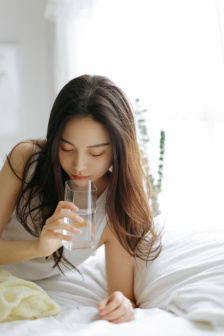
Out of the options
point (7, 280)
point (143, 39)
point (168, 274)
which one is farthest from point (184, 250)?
point (143, 39)

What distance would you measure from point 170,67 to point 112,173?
164cm

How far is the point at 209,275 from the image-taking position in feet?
4.59

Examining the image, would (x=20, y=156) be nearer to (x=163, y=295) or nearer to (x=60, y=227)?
(x=60, y=227)

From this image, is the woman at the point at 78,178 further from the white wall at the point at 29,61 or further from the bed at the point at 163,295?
the white wall at the point at 29,61

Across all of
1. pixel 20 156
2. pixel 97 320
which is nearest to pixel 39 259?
pixel 20 156

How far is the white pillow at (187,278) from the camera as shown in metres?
1.25

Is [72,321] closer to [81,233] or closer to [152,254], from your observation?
[81,233]

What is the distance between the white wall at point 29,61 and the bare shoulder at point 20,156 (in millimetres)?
1908

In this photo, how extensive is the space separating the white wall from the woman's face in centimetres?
217

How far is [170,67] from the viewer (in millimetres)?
3029

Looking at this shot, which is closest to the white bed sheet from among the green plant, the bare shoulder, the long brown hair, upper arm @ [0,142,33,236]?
the long brown hair

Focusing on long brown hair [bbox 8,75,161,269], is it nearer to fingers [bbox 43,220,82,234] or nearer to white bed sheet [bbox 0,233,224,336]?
white bed sheet [bbox 0,233,224,336]

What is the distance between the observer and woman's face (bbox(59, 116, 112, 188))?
56.2 inches

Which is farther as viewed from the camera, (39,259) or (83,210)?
(39,259)
